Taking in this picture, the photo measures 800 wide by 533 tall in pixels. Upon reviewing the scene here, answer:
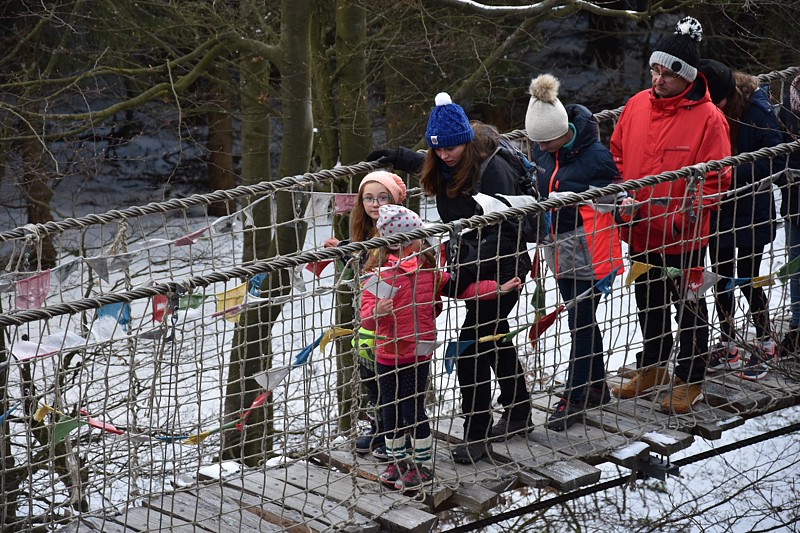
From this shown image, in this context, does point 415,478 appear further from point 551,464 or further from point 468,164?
point 468,164

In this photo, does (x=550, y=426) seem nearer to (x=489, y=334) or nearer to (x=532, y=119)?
(x=489, y=334)

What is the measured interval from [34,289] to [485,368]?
1466 millimetres

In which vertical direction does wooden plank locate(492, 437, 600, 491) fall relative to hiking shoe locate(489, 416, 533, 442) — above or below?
below

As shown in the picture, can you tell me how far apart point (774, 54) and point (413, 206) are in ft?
9.94

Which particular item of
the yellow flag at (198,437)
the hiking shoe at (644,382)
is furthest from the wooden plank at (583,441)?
the yellow flag at (198,437)

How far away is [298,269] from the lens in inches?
150

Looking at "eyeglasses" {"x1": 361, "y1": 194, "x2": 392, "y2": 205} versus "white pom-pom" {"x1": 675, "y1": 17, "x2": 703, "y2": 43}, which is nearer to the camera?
"eyeglasses" {"x1": 361, "y1": 194, "x2": 392, "y2": 205}

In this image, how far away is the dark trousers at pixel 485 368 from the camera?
359cm

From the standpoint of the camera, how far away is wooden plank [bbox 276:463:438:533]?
3455 mm

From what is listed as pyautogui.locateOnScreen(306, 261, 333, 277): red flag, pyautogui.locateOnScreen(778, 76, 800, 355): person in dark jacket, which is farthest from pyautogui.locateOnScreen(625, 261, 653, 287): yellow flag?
pyautogui.locateOnScreen(306, 261, 333, 277): red flag

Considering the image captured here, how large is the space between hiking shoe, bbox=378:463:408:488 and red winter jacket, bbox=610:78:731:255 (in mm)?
1136

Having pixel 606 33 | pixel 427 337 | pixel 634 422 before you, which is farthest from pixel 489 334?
pixel 606 33

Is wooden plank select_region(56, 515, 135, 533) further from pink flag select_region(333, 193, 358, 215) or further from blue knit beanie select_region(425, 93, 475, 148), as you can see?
pink flag select_region(333, 193, 358, 215)

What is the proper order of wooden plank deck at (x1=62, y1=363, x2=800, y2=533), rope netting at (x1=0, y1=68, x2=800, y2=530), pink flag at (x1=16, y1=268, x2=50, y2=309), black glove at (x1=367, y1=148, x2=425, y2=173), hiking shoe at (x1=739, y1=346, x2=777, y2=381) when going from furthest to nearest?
hiking shoe at (x1=739, y1=346, x2=777, y2=381), black glove at (x1=367, y1=148, x2=425, y2=173), wooden plank deck at (x1=62, y1=363, x2=800, y2=533), pink flag at (x1=16, y1=268, x2=50, y2=309), rope netting at (x1=0, y1=68, x2=800, y2=530)
